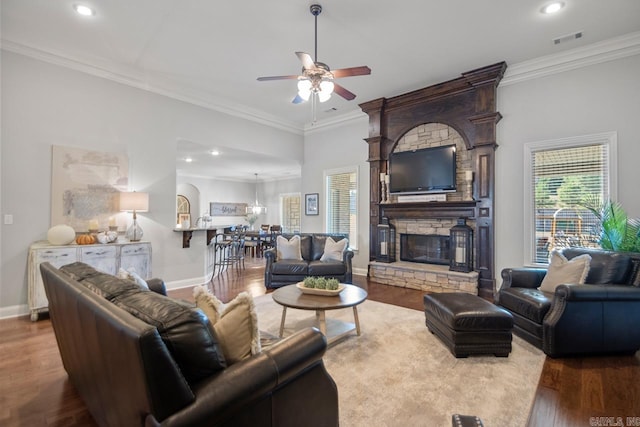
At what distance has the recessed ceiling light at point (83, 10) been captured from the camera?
10.3 feet

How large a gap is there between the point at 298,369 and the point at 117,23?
163 inches

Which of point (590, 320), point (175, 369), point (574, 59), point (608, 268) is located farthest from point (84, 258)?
point (574, 59)

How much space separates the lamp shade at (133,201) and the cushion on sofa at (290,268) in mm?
2131

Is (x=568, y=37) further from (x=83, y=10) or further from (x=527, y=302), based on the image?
(x=83, y=10)

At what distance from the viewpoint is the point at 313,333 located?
1536 mm

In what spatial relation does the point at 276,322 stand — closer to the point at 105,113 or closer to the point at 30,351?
the point at 30,351

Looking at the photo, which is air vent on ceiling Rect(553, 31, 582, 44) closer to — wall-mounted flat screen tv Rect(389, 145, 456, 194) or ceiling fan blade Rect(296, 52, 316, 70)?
wall-mounted flat screen tv Rect(389, 145, 456, 194)

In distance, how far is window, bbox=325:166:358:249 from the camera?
256 inches

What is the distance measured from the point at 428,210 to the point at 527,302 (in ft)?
8.42

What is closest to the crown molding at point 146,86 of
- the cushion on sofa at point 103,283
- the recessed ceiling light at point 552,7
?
the cushion on sofa at point 103,283

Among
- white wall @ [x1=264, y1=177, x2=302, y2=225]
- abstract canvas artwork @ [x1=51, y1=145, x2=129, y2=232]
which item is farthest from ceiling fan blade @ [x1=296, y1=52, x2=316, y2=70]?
white wall @ [x1=264, y1=177, x2=302, y2=225]

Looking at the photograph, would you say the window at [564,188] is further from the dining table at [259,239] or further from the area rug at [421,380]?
the dining table at [259,239]

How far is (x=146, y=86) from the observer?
4.74 meters

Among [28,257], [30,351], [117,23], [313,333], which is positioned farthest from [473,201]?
[28,257]
